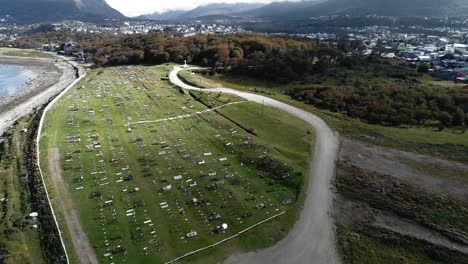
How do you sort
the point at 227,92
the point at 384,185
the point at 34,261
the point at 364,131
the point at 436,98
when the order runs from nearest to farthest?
the point at 34,261 < the point at 384,185 < the point at 364,131 < the point at 436,98 < the point at 227,92

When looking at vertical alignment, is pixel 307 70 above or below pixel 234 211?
above

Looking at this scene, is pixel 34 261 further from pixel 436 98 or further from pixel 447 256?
pixel 436 98

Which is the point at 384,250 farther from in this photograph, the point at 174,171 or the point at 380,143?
the point at 174,171

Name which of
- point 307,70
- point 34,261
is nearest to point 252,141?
point 34,261

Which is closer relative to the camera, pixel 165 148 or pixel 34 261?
pixel 34 261

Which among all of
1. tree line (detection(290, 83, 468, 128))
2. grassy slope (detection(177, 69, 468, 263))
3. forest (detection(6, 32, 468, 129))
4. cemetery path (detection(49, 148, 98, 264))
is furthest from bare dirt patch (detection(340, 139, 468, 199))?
cemetery path (detection(49, 148, 98, 264))

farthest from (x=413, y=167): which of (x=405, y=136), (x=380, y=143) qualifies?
(x=405, y=136)

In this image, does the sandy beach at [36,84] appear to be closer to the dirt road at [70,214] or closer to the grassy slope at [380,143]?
the dirt road at [70,214]

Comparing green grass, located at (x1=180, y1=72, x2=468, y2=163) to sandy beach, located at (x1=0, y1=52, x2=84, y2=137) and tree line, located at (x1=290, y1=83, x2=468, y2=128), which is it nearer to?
tree line, located at (x1=290, y1=83, x2=468, y2=128)
